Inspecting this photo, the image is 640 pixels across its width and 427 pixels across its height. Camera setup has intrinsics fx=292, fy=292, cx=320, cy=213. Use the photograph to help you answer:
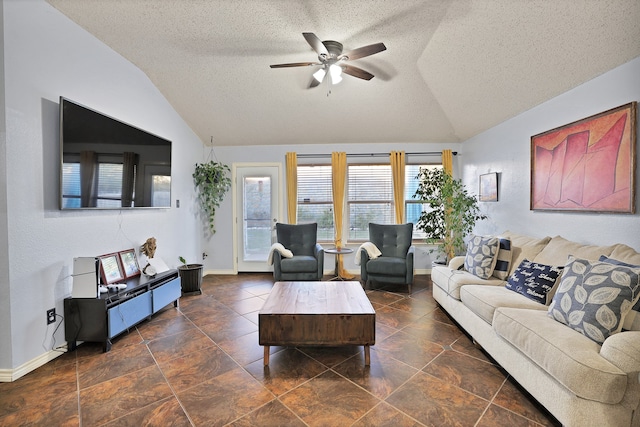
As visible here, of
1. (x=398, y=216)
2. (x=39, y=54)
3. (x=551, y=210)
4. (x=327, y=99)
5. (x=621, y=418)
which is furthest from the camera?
(x=398, y=216)

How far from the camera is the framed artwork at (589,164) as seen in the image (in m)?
2.19

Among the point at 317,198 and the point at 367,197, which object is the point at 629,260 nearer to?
the point at 367,197

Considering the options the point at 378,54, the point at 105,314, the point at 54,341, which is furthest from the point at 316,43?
the point at 54,341

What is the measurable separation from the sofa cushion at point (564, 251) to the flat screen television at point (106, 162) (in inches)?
160

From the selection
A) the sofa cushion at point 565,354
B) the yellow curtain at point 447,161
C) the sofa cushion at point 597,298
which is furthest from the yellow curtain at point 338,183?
the sofa cushion at point 597,298

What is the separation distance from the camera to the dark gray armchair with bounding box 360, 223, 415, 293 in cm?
410

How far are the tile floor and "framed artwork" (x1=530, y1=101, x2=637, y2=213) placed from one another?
159cm

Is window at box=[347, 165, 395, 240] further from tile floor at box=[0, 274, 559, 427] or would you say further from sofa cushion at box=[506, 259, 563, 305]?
sofa cushion at box=[506, 259, 563, 305]

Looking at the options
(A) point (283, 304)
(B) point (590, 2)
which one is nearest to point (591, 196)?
(B) point (590, 2)

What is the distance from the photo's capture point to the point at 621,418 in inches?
55.4

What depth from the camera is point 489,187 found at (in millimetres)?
4062

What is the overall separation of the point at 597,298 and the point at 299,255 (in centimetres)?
356

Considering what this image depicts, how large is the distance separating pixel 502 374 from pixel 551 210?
5.69ft

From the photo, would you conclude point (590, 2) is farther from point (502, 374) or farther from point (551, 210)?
point (502, 374)
